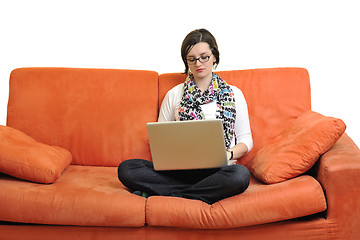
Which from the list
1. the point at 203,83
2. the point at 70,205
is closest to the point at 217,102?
the point at 203,83

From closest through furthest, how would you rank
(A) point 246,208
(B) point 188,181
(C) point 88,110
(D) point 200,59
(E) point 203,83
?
(A) point 246,208 → (B) point 188,181 → (D) point 200,59 → (E) point 203,83 → (C) point 88,110

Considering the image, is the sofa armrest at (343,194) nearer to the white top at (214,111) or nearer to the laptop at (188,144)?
the laptop at (188,144)

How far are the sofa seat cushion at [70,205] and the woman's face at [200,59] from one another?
0.85 m

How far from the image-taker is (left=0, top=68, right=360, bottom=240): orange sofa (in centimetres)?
242

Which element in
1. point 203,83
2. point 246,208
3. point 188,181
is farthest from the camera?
point 203,83

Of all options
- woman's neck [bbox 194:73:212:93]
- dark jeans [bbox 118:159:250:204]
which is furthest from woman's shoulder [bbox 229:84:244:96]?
dark jeans [bbox 118:159:250:204]

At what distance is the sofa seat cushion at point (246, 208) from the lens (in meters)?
2.39

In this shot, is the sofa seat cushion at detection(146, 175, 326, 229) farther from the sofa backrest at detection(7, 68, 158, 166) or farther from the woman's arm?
the sofa backrest at detection(7, 68, 158, 166)

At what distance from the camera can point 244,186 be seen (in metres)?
2.50

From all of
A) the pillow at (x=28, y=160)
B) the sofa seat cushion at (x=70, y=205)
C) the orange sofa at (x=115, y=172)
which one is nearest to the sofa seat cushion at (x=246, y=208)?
the orange sofa at (x=115, y=172)

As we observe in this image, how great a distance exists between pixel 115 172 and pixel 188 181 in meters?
0.58

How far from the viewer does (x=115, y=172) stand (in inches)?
121

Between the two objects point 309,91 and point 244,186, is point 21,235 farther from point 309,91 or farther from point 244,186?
point 309,91

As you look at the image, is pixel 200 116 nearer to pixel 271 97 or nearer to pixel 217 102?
pixel 217 102
